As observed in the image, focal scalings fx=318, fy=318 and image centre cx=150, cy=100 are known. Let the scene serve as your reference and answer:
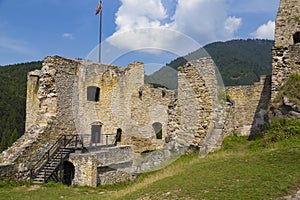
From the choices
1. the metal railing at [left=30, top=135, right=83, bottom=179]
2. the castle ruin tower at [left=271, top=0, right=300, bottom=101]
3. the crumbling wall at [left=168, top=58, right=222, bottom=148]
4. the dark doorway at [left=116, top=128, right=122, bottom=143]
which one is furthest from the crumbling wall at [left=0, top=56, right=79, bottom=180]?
the castle ruin tower at [left=271, top=0, right=300, bottom=101]

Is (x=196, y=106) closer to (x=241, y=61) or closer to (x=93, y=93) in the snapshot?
(x=93, y=93)

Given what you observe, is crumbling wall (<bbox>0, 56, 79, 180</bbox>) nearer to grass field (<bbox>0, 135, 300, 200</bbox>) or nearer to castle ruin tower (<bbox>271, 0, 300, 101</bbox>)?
grass field (<bbox>0, 135, 300, 200</bbox>)

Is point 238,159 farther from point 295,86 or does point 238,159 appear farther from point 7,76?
point 7,76

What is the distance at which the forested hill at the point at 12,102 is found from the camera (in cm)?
6936

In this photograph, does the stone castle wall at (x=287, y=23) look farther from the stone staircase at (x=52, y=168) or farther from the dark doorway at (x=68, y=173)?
the dark doorway at (x=68, y=173)

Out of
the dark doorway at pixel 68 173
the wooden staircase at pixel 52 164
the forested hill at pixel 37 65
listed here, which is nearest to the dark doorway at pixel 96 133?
the wooden staircase at pixel 52 164

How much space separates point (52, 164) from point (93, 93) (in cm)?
774

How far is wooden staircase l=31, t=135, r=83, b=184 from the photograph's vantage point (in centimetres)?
1497

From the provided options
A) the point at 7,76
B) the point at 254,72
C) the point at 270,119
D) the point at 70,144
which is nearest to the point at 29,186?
the point at 70,144

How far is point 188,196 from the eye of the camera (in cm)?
720

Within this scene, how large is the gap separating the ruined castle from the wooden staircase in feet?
0.16

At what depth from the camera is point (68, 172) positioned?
16.7 metres

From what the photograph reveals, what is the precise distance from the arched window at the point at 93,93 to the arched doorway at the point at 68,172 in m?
6.15

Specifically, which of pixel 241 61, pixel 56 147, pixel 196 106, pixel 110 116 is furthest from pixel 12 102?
pixel 196 106
